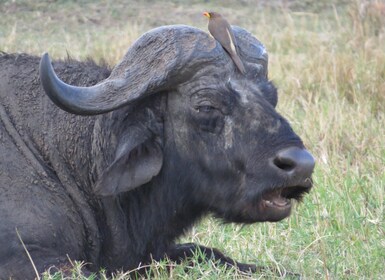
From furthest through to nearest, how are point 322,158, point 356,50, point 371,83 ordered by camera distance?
point 356,50
point 371,83
point 322,158

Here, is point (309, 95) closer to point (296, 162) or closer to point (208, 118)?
point (208, 118)

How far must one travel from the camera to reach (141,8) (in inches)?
570

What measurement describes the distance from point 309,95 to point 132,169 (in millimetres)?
4118

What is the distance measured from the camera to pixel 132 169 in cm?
566

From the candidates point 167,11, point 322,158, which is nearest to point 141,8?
point 167,11

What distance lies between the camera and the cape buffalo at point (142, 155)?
5.52m

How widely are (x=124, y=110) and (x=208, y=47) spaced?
1.76ft

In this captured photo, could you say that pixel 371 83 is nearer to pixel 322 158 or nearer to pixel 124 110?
pixel 322 158

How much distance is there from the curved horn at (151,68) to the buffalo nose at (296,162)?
62cm

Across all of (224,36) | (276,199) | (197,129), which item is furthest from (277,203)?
(224,36)

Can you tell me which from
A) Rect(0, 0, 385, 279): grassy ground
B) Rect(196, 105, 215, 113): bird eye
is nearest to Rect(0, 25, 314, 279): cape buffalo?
Rect(196, 105, 215, 113): bird eye

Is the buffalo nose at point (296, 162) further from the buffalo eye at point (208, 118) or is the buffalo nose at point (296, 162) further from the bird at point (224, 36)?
the bird at point (224, 36)

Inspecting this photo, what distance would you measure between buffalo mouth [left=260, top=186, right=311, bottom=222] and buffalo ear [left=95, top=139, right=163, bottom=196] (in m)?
0.57

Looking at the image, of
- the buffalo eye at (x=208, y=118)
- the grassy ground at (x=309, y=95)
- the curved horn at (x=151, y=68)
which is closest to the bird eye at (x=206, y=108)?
the buffalo eye at (x=208, y=118)
